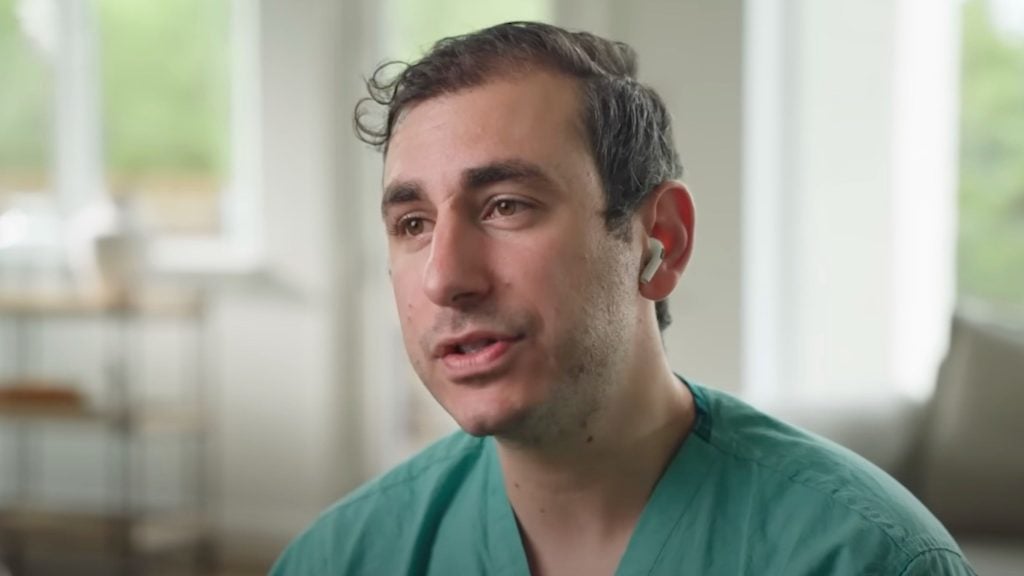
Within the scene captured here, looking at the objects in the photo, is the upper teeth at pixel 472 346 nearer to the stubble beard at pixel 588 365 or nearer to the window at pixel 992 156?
the stubble beard at pixel 588 365

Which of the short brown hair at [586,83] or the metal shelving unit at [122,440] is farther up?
the short brown hair at [586,83]

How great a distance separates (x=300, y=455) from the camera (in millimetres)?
4082

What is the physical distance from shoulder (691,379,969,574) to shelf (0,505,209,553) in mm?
2955

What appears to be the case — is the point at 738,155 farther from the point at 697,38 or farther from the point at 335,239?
the point at 335,239

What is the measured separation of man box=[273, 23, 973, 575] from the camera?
1.08 metres

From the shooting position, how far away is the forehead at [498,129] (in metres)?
1.09

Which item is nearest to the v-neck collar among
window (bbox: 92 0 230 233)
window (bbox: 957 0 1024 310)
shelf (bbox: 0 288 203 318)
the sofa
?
the sofa

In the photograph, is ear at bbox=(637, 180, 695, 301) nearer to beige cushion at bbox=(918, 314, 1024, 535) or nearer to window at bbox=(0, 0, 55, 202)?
beige cushion at bbox=(918, 314, 1024, 535)

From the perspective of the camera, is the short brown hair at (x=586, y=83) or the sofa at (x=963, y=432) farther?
the sofa at (x=963, y=432)

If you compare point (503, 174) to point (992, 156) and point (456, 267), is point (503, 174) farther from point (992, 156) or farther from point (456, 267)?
point (992, 156)

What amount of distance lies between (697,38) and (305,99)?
1.20 meters

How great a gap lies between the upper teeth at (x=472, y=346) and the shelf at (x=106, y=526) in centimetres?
298

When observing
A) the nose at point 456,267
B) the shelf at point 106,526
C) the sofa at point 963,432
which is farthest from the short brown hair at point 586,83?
the shelf at point 106,526

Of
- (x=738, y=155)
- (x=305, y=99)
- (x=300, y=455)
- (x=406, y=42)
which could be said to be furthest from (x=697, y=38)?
(x=300, y=455)
